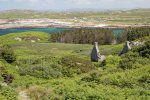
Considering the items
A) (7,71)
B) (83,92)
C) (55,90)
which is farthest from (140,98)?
(7,71)

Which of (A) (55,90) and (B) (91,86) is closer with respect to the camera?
(A) (55,90)

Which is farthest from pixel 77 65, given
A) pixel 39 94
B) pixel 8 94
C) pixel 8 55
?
pixel 8 94

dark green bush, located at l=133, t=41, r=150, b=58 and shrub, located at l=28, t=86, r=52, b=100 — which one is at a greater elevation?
shrub, located at l=28, t=86, r=52, b=100

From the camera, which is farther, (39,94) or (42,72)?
(42,72)

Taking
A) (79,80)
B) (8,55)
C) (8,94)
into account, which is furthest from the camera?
(8,55)

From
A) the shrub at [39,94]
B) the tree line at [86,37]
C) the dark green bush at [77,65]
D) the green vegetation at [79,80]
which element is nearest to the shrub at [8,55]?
the green vegetation at [79,80]

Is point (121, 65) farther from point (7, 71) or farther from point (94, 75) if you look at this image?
point (7, 71)

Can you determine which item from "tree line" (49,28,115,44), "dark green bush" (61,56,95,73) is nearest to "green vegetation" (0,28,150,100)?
"dark green bush" (61,56,95,73)

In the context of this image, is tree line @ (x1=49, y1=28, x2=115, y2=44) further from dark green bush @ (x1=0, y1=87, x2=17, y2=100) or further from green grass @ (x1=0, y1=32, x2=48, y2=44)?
dark green bush @ (x1=0, y1=87, x2=17, y2=100)

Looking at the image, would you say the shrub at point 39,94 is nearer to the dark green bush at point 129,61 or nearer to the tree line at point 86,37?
the dark green bush at point 129,61

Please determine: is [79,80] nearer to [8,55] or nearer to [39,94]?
[39,94]

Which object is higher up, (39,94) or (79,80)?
(39,94)
